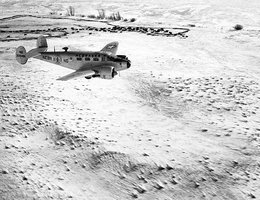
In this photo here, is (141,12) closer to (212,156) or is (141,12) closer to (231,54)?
(231,54)

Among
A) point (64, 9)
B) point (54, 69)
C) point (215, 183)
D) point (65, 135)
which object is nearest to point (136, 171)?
point (215, 183)

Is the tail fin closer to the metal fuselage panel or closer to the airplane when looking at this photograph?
the airplane

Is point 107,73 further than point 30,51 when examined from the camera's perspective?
No

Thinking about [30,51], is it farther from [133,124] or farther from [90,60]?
[133,124]

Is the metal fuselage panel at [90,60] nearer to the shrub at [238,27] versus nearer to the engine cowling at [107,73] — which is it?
the engine cowling at [107,73]

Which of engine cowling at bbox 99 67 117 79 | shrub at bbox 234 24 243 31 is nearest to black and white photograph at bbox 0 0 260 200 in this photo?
engine cowling at bbox 99 67 117 79

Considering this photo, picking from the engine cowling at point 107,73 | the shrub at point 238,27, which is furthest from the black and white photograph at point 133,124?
the shrub at point 238,27

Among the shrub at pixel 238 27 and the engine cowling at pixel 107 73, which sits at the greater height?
the shrub at pixel 238 27

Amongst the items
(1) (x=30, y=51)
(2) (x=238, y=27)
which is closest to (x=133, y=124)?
(1) (x=30, y=51)

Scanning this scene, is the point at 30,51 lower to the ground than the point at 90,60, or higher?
higher
